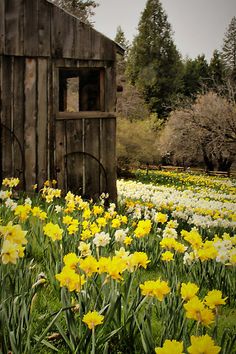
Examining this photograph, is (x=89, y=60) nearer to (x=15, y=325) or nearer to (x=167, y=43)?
(x=15, y=325)

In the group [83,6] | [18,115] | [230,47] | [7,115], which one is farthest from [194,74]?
[7,115]

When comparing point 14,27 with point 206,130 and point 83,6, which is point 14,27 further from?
point 83,6

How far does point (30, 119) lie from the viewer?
26.7 ft

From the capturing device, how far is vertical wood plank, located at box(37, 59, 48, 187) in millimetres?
8164

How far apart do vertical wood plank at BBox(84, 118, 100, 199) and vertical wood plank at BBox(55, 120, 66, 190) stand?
1.61 ft

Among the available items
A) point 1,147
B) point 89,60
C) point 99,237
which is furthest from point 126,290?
point 89,60

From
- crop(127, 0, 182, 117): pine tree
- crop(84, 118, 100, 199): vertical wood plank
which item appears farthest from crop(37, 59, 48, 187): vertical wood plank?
crop(127, 0, 182, 117): pine tree

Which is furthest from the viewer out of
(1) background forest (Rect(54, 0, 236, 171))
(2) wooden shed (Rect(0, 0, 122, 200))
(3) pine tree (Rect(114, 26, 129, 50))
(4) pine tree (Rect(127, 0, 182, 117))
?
(3) pine tree (Rect(114, 26, 129, 50))

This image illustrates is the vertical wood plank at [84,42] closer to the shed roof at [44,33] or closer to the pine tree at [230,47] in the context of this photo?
the shed roof at [44,33]

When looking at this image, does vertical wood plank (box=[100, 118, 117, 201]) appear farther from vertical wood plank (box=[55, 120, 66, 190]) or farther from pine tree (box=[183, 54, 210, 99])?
pine tree (box=[183, 54, 210, 99])

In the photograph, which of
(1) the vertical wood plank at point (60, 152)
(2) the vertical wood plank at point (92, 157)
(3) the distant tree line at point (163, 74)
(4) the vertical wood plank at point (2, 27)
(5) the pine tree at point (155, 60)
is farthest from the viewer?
(5) the pine tree at point (155, 60)

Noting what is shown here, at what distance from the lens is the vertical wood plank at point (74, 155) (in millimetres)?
8539

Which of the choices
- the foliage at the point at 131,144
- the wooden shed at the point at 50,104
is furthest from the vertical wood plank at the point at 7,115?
the foliage at the point at 131,144

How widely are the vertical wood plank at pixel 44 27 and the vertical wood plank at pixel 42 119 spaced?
0.21m
